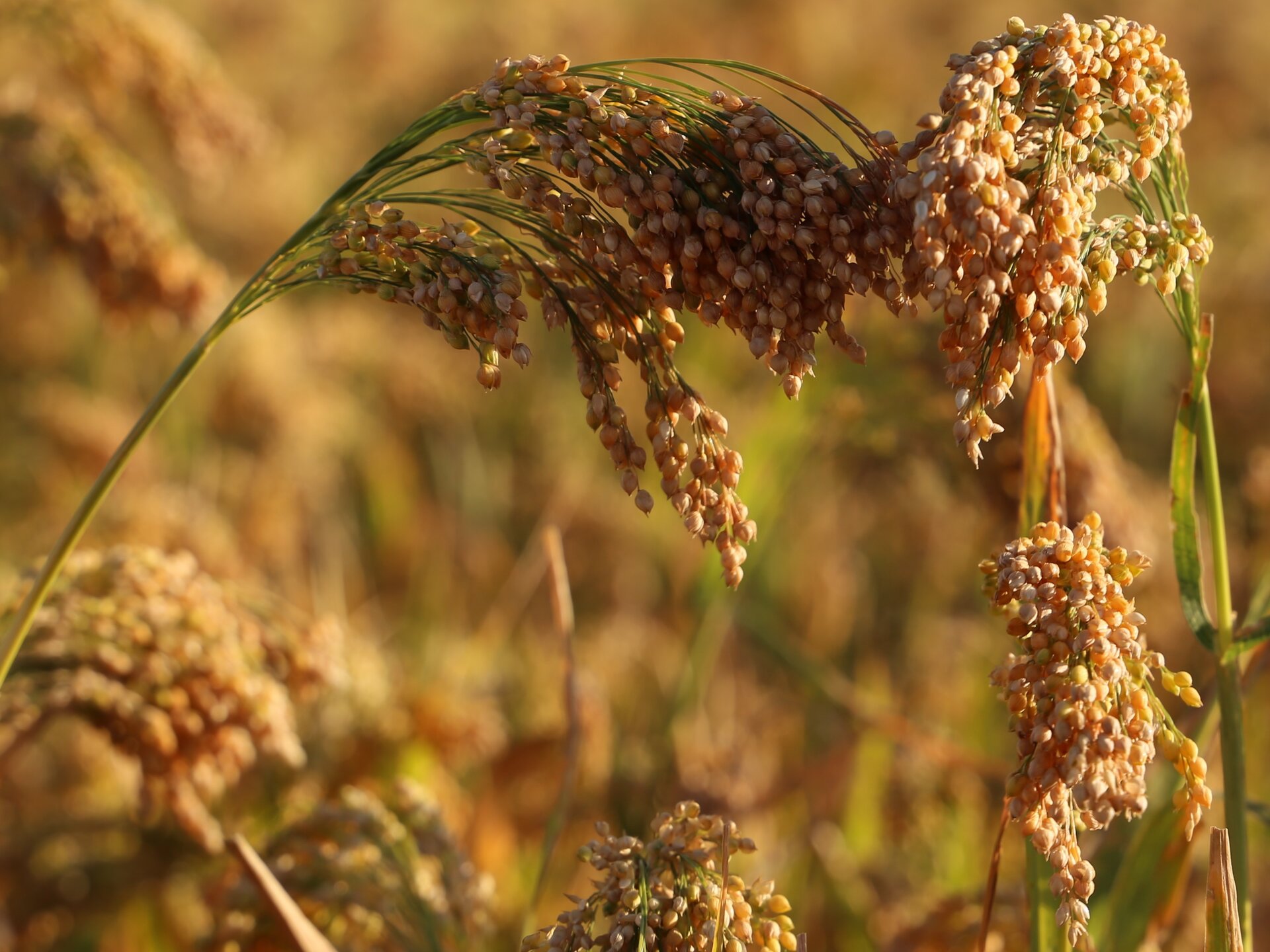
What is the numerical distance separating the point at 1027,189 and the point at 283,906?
1308 mm

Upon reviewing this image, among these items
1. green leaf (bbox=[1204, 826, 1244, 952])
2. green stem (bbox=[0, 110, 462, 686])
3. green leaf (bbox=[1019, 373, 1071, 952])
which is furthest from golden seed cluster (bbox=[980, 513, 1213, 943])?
green stem (bbox=[0, 110, 462, 686])

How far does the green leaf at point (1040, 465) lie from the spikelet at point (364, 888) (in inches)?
43.3

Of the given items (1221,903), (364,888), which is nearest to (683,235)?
(1221,903)

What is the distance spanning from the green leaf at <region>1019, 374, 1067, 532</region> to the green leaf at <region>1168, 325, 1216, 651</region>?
0.56ft

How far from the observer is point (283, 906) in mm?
1537

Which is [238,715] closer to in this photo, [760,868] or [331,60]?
[760,868]

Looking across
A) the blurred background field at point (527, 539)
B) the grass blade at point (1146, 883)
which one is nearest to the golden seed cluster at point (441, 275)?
the blurred background field at point (527, 539)

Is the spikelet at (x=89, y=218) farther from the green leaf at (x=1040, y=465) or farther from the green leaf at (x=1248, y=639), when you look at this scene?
the green leaf at (x=1248, y=639)

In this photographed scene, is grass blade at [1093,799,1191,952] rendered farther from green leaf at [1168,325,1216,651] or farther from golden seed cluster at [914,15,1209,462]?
golden seed cluster at [914,15,1209,462]

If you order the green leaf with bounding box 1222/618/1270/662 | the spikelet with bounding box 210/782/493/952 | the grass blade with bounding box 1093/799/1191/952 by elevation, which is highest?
the green leaf with bounding box 1222/618/1270/662

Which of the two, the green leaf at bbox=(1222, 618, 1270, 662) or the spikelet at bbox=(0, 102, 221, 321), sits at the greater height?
the spikelet at bbox=(0, 102, 221, 321)

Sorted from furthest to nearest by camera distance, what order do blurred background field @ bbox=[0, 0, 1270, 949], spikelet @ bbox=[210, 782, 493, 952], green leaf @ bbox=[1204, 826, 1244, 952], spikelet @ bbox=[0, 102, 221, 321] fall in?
blurred background field @ bbox=[0, 0, 1270, 949] < spikelet @ bbox=[0, 102, 221, 321] < spikelet @ bbox=[210, 782, 493, 952] < green leaf @ bbox=[1204, 826, 1244, 952]

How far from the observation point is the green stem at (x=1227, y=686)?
1.54 metres

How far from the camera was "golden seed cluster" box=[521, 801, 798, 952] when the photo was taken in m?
1.33
